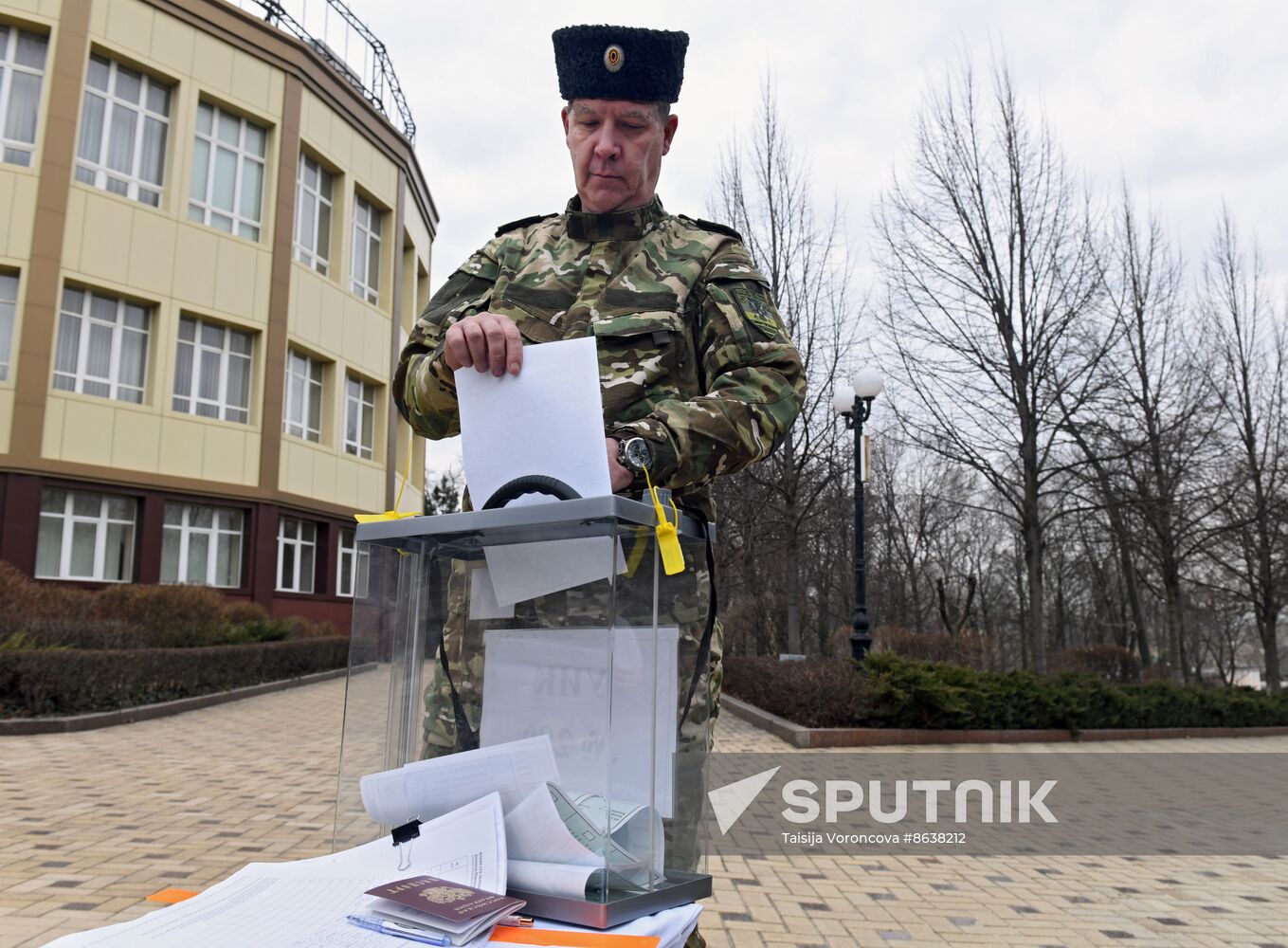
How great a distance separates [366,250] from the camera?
26.3 metres

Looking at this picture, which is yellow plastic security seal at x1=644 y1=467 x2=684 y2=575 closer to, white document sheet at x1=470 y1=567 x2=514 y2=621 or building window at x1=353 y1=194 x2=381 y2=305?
white document sheet at x1=470 y1=567 x2=514 y2=621

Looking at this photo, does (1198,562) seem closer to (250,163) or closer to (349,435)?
(349,435)

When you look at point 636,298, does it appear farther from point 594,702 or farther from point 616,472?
point 594,702

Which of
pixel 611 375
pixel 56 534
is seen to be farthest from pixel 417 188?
pixel 611 375

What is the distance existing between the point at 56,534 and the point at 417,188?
1583cm

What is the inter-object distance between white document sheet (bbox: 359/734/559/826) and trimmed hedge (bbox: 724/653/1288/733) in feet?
33.2

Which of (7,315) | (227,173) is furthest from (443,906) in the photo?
(227,173)

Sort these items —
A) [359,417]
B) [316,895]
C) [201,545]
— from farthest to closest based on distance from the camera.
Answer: [359,417], [201,545], [316,895]

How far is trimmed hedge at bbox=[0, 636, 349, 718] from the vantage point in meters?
10.5

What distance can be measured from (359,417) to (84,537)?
8.73 metres

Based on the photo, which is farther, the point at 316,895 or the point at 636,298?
the point at 636,298

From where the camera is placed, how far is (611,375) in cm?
164

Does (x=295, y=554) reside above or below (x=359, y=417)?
below

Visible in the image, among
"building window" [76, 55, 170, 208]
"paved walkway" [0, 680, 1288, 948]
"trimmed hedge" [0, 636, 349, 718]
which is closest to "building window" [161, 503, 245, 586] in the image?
"trimmed hedge" [0, 636, 349, 718]
